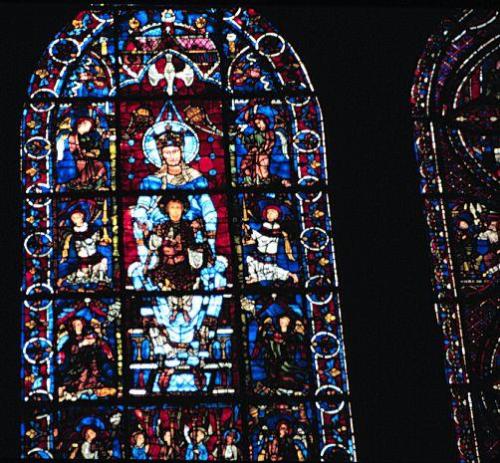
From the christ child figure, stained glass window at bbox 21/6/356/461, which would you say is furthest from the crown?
the christ child figure

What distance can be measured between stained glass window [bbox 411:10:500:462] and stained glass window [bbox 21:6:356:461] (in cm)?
84

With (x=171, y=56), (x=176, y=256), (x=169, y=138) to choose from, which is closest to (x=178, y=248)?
(x=176, y=256)

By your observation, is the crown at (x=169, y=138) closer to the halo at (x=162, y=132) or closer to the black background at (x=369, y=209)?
the halo at (x=162, y=132)

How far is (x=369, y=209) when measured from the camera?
1192cm

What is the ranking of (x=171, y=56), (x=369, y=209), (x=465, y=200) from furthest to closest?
1. (x=171, y=56)
2. (x=465, y=200)
3. (x=369, y=209)

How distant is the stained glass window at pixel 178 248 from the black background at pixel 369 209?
0.13 metres

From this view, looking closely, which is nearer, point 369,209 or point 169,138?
point 369,209

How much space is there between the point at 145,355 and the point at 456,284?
7.91 feet

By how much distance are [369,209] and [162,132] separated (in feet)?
5.72

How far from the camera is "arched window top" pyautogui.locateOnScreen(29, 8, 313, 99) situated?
12547 millimetres

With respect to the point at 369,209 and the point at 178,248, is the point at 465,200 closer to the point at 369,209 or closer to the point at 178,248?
the point at 369,209

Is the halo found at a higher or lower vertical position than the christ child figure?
higher

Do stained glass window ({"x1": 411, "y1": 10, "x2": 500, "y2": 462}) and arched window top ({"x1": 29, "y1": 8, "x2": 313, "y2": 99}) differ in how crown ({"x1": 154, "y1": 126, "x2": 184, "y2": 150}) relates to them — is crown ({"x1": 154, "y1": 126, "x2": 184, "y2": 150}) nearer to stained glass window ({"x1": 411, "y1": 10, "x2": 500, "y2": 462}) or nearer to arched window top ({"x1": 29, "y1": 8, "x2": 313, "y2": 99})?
arched window top ({"x1": 29, "y1": 8, "x2": 313, "y2": 99})

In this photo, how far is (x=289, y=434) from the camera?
11.2m
